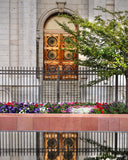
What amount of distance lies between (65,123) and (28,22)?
28.7 feet

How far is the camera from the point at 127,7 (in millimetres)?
17266

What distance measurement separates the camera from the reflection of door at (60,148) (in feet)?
19.9

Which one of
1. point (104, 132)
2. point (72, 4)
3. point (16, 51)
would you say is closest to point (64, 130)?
point (104, 132)

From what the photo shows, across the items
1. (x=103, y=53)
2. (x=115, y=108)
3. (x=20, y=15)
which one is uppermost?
(x=20, y=15)

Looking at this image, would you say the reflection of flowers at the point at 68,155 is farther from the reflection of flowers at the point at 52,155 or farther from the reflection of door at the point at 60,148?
the reflection of flowers at the point at 52,155

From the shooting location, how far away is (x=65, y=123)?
391 inches

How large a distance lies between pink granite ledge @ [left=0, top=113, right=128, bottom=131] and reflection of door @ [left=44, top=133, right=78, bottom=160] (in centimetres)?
148

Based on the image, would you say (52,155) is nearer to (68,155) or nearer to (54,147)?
(68,155)

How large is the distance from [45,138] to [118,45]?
16.1ft

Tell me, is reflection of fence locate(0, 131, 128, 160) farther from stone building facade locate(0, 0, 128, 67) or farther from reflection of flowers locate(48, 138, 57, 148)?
stone building facade locate(0, 0, 128, 67)

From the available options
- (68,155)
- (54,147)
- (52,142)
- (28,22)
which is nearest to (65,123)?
(52,142)

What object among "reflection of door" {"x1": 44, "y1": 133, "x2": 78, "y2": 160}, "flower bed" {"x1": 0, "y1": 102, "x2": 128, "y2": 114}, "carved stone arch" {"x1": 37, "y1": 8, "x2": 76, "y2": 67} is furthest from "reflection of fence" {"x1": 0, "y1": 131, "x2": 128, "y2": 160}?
"carved stone arch" {"x1": 37, "y1": 8, "x2": 76, "y2": 67}

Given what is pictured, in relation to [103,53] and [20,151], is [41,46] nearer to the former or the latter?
[103,53]

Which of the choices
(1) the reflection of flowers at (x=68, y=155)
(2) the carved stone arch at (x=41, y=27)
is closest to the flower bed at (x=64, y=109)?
(1) the reflection of flowers at (x=68, y=155)
